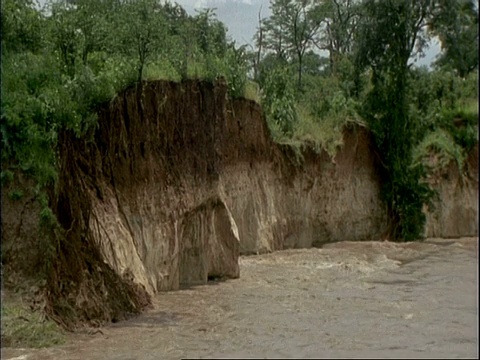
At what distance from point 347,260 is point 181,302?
6.43 meters

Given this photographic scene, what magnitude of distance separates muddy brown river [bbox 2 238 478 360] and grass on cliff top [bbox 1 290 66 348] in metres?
0.18

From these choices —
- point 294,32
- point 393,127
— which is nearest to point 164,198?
point 294,32

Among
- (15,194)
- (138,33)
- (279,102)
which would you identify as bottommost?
(15,194)

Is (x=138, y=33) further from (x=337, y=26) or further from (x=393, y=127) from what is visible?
(x=393, y=127)

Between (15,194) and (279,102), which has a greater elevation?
(279,102)

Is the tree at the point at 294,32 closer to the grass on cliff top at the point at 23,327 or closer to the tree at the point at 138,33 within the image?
the tree at the point at 138,33

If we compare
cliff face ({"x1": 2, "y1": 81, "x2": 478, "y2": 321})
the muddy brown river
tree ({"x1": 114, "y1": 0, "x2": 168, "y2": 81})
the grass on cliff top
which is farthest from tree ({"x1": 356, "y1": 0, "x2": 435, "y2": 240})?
the grass on cliff top

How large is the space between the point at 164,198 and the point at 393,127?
470 inches

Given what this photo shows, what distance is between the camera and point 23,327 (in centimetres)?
719

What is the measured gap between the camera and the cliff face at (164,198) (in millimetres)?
8578

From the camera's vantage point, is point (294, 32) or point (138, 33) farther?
point (294, 32)

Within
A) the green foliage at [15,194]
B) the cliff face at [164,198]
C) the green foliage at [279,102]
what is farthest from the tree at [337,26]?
the green foliage at [15,194]

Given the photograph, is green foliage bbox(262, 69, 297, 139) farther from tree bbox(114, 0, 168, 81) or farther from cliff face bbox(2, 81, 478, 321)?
tree bbox(114, 0, 168, 81)

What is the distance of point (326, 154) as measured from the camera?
19859 mm
